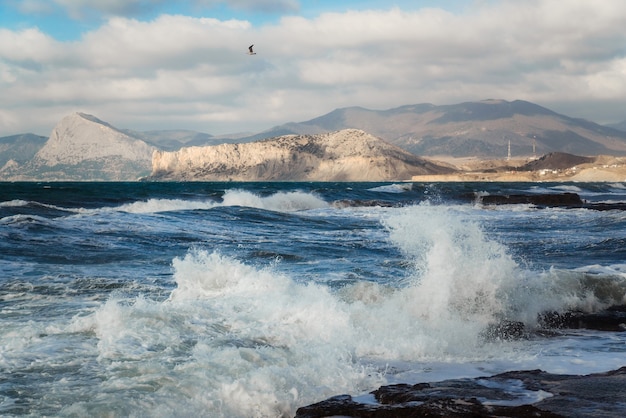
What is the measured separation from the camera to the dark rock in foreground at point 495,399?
17.4 ft

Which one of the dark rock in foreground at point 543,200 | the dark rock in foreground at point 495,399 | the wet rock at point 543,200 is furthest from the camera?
the wet rock at point 543,200

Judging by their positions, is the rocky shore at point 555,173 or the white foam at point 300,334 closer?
the white foam at point 300,334

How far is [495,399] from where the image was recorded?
570 centimetres

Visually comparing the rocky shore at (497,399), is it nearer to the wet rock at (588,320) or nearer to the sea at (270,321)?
the sea at (270,321)

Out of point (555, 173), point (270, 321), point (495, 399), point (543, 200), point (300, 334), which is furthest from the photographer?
point (555, 173)

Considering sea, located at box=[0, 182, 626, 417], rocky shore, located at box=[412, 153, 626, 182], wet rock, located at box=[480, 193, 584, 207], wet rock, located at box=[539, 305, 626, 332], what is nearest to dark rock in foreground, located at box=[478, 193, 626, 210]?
wet rock, located at box=[480, 193, 584, 207]

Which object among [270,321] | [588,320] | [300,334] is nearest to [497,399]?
[300,334]

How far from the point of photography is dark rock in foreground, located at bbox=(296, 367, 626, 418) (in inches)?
209

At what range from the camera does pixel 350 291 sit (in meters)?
10.6

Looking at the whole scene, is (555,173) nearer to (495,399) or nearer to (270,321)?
(270,321)

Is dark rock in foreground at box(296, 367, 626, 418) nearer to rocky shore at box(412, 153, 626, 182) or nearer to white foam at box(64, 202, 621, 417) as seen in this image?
white foam at box(64, 202, 621, 417)

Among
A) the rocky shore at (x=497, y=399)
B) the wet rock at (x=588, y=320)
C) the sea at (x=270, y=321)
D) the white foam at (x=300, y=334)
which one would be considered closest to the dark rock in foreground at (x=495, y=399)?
the rocky shore at (x=497, y=399)

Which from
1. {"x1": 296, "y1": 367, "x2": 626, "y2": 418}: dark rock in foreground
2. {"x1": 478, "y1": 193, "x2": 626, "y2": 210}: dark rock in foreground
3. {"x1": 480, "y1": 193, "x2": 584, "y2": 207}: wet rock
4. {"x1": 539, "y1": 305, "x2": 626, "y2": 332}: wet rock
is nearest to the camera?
{"x1": 296, "y1": 367, "x2": 626, "y2": 418}: dark rock in foreground

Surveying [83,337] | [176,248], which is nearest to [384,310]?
[83,337]
